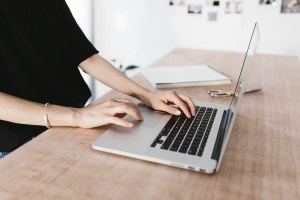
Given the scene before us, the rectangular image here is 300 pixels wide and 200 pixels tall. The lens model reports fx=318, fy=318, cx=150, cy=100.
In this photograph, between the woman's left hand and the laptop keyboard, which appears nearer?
the laptop keyboard

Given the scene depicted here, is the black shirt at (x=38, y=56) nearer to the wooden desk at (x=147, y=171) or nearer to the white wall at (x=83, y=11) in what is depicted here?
the wooden desk at (x=147, y=171)

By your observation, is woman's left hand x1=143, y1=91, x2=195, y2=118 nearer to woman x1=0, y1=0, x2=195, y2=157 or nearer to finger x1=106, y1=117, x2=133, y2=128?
woman x1=0, y1=0, x2=195, y2=157

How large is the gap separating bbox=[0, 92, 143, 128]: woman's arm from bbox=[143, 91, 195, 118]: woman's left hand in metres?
0.10

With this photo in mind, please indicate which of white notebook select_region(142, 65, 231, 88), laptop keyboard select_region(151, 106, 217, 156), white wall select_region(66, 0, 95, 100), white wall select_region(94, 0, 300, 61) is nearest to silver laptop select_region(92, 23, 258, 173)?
laptop keyboard select_region(151, 106, 217, 156)

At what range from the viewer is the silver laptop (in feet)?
2.07

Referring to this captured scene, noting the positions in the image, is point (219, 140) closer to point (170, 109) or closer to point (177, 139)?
point (177, 139)

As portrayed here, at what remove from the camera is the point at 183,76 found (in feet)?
4.10

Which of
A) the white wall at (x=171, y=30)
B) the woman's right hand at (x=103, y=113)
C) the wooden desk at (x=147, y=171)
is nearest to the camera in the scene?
the wooden desk at (x=147, y=171)

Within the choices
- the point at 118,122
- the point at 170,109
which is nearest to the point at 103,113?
the point at 118,122

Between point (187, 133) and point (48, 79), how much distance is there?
58 centimetres

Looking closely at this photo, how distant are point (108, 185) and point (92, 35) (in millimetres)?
1746

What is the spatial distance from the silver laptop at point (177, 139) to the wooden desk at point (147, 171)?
18 millimetres

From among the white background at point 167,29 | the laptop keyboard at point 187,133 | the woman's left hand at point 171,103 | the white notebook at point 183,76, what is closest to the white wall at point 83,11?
the white background at point 167,29

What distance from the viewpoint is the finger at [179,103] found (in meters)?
0.87
